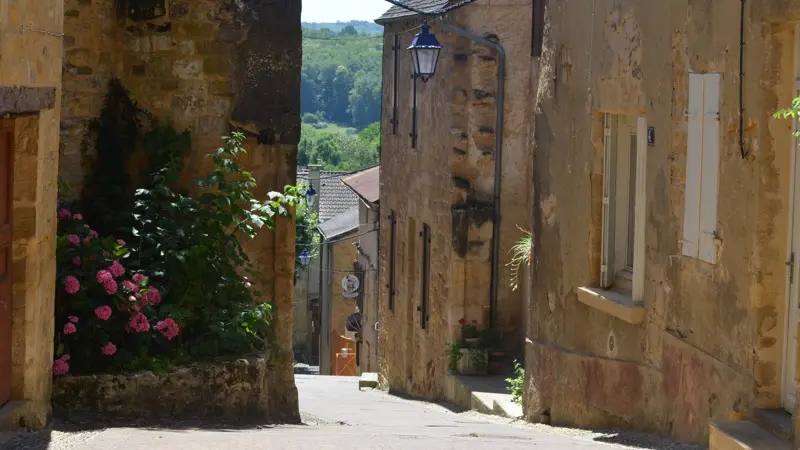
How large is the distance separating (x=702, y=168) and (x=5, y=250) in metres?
3.54

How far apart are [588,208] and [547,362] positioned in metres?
1.44

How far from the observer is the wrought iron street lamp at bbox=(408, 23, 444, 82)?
502 inches

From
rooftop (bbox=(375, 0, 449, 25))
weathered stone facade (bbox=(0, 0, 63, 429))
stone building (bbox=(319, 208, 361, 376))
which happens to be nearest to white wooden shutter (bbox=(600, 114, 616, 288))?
weathered stone facade (bbox=(0, 0, 63, 429))

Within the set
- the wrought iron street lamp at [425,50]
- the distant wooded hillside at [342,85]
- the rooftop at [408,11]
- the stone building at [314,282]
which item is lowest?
the stone building at [314,282]

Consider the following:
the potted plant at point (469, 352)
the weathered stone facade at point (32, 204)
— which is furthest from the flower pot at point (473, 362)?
the weathered stone facade at point (32, 204)

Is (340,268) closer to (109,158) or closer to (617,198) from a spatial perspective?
(109,158)

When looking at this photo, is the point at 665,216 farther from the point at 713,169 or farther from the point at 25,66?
the point at 25,66

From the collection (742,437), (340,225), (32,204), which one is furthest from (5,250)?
(340,225)

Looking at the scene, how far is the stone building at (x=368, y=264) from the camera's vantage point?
2317 cm

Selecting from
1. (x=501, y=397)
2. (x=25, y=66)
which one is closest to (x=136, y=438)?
(x=25, y=66)

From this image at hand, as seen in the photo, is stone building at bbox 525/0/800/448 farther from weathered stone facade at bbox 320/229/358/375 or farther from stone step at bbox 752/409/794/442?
weathered stone facade at bbox 320/229/358/375

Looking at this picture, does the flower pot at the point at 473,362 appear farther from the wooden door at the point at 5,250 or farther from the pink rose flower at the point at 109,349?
the wooden door at the point at 5,250

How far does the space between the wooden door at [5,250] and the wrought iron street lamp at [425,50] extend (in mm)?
7219

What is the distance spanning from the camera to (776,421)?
5.58 m
